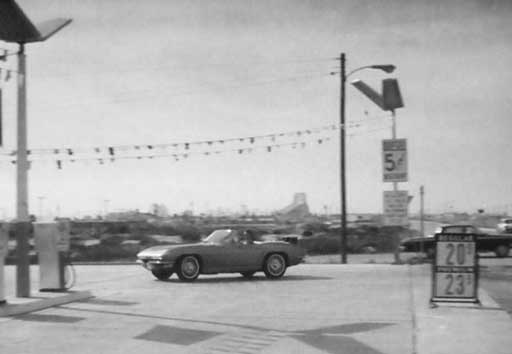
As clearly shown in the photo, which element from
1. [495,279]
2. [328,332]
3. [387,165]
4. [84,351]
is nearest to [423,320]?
[328,332]

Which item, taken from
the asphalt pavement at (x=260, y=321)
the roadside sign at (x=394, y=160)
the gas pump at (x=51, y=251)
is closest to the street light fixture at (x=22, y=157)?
the asphalt pavement at (x=260, y=321)

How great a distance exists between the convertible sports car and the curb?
12.6 ft

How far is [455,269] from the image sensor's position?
12.7 metres

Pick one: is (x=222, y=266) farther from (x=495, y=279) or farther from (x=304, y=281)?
(x=495, y=279)

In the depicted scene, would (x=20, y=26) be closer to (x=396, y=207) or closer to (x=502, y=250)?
(x=396, y=207)

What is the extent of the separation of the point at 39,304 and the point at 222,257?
21.8ft

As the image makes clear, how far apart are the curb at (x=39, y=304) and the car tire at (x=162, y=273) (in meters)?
3.89

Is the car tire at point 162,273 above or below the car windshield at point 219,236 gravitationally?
below

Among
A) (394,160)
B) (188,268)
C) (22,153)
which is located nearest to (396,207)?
(394,160)

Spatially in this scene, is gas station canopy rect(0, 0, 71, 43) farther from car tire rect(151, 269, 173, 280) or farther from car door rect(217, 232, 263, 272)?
car door rect(217, 232, 263, 272)

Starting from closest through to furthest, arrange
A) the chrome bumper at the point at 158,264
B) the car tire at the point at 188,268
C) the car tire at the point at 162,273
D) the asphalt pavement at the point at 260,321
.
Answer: the asphalt pavement at the point at 260,321, the chrome bumper at the point at 158,264, the car tire at the point at 188,268, the car tire at the point at 162,273

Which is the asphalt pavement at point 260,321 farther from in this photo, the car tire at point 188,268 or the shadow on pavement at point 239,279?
the shadow on pavement at point 239,279

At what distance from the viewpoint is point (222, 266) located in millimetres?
18938

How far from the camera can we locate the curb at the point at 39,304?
12.2 metres
